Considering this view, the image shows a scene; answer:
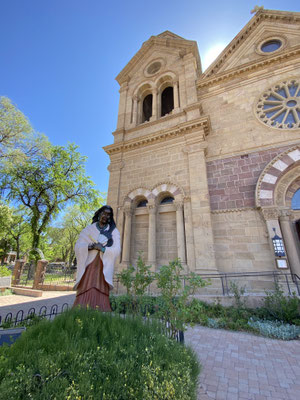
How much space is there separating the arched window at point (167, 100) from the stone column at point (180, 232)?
9.40 meters

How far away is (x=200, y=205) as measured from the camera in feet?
30.5

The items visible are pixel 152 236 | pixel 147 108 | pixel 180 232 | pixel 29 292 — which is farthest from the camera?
pixel 147 108

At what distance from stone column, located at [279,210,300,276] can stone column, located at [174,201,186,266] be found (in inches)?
167

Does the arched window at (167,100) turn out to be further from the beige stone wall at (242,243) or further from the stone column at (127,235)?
the beige stone wall at (242,243)

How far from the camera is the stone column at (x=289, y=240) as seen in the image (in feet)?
24.3

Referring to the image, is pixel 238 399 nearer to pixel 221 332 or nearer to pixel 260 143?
pixel 221 332

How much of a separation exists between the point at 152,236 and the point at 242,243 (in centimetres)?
428

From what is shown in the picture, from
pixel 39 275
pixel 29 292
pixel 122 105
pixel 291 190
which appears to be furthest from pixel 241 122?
pixel 39 275

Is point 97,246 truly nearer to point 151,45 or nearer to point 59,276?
point 59,276

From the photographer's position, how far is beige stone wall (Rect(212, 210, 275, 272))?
7.96 meters

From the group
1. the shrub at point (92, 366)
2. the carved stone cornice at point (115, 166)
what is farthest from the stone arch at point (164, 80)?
the shrub at point (92, 366)

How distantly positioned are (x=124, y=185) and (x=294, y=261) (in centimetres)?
920

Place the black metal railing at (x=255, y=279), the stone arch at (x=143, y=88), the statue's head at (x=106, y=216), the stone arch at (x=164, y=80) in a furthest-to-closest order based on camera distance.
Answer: the stone arch at (x=143, y=88) < the stone arch at (x=164, y=80) < the black metal railing at (x=255, y=279) < the statue's head at (x=106, y=216)

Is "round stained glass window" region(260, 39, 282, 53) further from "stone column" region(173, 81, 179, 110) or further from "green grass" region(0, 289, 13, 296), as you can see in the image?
"green grass" region(0, 289, 13, 296)
